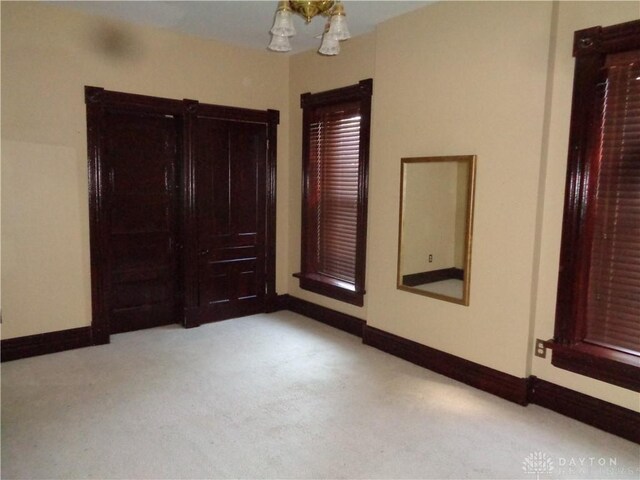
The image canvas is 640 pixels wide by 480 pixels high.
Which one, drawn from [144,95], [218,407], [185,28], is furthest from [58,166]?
[218,407]

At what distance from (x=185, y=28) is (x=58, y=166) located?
1723 millimetres

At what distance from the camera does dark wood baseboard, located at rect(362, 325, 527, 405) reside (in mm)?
3148

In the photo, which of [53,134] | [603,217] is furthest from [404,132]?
[53,134]

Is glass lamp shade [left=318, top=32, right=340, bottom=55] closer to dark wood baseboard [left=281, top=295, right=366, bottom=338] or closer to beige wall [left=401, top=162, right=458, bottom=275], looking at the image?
beige wall [left=401, top=162, right=458, bottom=275]

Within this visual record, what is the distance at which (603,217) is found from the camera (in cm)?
283

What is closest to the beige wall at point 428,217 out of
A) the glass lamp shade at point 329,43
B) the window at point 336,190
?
the window at point 336,190

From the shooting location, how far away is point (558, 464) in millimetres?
2467

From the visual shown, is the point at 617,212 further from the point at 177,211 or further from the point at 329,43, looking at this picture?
the point at 177,211

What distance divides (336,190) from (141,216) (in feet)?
6.42

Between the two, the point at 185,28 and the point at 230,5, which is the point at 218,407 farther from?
the point at 185,28

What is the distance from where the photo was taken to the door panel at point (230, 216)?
4.70m

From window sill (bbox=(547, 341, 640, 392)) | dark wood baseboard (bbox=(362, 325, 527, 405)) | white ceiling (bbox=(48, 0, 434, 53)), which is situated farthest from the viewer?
white ceiling (bbox=(48, 0, 434, 53))

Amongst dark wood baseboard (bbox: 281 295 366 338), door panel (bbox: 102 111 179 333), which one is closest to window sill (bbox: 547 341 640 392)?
dark wood baseboard (bbox: 281 295 366 338)

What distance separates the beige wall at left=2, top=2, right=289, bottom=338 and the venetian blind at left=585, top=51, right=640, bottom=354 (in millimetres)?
3680
